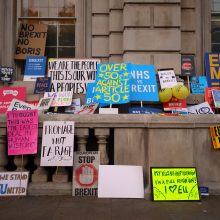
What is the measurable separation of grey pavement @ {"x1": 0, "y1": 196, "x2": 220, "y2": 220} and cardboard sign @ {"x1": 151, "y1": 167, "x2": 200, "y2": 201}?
0.44 ft

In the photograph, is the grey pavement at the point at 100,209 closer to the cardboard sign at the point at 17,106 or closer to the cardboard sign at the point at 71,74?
the cardboard sign at the point at 17,106

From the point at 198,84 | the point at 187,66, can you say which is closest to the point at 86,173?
the point at 198,84

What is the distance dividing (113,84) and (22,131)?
243cm

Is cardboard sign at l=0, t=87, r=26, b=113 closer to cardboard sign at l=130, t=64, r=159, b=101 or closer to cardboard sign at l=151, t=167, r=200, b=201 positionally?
cardboard sign at l=130, t=64, r=159, b=101

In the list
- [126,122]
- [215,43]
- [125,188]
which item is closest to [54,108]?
[126,122]

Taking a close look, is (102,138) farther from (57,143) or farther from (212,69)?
(212,69)

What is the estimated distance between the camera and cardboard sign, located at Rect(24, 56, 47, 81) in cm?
1012

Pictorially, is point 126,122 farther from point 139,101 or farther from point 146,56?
point 146,56

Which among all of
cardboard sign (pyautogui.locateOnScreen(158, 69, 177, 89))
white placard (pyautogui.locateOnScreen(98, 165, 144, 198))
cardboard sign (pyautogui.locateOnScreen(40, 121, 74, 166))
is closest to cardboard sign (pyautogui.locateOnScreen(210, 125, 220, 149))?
white placard (pyautogui.locateOnScreen(98, 165, 144, 198))

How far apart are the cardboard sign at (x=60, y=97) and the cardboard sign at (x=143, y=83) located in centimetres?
153

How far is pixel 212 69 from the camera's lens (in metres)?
10.0

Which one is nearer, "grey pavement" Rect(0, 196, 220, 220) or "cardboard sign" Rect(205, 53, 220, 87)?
"grey pavement" Rect(0, 196, 220, 220)

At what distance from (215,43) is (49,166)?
704cm

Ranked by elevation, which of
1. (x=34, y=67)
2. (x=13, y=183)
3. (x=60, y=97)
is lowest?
(x=13, y=183)
